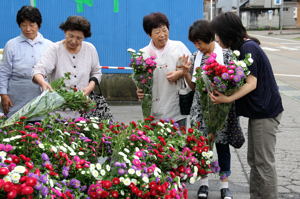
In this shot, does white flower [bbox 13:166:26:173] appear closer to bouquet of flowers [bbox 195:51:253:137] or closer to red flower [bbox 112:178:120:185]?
red flower [bbox 112:178:120:185]

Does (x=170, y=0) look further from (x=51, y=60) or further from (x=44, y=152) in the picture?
(x=44, y=152)

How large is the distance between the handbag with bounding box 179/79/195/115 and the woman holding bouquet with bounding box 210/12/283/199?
1.85 ft

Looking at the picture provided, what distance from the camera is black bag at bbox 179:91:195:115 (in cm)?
438

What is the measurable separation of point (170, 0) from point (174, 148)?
7.36 m

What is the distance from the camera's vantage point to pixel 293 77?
52.8 feet

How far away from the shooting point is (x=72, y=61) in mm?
4203

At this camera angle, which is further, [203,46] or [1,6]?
[1,6]

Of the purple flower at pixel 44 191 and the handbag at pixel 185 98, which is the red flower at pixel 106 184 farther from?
the handbag at pixel 185 98

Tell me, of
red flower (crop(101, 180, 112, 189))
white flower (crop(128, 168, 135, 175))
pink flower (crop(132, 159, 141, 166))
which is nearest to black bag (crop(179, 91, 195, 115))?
pink flower (crop(132, 159, 141, 166))

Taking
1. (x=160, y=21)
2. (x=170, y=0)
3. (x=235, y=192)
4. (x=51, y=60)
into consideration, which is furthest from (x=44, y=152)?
(x=170, y=0)

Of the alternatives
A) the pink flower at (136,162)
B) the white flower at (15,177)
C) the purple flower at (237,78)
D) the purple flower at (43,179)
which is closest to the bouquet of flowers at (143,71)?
the purple flower at (237,78)

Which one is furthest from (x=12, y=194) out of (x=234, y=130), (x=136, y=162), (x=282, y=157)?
(x=282, y=157)

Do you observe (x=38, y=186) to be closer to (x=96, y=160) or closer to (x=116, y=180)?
(x=116, y=180)

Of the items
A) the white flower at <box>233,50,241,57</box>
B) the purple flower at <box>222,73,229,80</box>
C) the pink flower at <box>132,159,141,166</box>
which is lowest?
the pink flower at <box>132,159,141,166</box>
